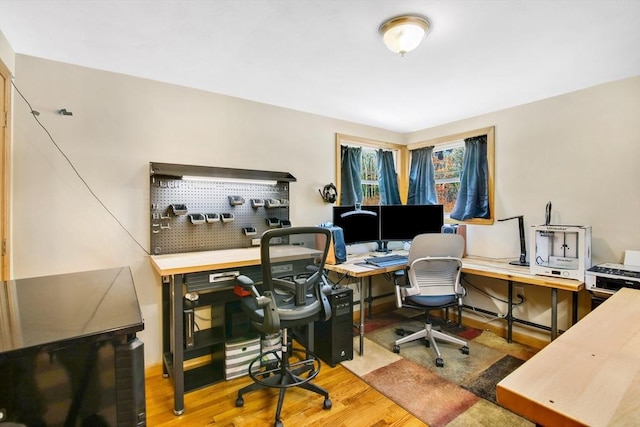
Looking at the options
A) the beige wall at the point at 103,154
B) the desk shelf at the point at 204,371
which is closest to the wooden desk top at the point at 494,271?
the desk shelf at the point at 204,371

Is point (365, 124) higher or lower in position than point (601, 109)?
higher

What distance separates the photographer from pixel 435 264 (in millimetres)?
2582

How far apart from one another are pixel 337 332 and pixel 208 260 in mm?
1205

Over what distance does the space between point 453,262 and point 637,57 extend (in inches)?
74.3

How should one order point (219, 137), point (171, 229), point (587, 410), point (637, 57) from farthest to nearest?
1. point (219, 137)
2. point (171, 229)
3. point (637, 57)
4. point (587, 410)

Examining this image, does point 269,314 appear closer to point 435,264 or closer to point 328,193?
point 435,264

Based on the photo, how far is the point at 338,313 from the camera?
2504mm

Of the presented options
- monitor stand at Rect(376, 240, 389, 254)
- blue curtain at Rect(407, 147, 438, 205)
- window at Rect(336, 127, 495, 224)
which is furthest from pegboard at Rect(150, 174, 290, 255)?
blue curtain at Rect(407, 147, 438, 205)

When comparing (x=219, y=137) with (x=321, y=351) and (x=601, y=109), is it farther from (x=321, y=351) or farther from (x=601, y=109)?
(x=601, y=109)

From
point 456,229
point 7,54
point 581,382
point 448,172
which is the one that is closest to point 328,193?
point 456,229

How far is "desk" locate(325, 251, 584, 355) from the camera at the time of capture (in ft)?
7.72

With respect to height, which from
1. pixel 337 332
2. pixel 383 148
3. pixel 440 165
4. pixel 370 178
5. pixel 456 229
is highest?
pixel 383 148

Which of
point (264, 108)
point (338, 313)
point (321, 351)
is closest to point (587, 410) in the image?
point (338, 313)

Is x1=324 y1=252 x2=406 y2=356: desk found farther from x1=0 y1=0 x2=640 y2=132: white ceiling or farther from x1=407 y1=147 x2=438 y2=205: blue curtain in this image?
x1=0 y1=0 x2=640 y2=132: white ceiling
